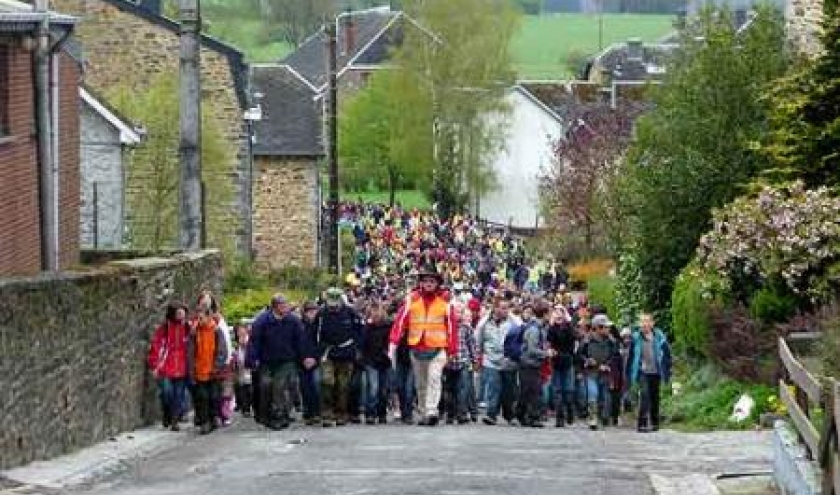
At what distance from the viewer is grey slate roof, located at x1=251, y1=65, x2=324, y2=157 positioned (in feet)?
203

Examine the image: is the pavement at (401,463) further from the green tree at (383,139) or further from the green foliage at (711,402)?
the green tree at (383,139)

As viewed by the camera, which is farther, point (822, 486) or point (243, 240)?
point (243, 240)

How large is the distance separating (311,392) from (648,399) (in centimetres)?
400

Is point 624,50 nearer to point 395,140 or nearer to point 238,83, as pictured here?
point 395,140

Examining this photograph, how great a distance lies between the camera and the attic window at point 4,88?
2562 cm

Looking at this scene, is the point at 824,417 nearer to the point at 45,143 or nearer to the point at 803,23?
the point at 45,143

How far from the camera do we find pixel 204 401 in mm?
23984

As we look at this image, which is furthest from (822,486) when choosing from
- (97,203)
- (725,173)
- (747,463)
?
(97,203)

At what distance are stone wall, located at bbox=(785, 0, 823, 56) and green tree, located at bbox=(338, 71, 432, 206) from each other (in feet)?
176

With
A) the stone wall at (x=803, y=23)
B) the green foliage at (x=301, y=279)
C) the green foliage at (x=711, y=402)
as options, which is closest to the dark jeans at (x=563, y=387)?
the green foliage at (x=711, y=402)

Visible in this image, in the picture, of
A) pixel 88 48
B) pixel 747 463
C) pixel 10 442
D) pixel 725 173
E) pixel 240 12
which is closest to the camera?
pixel 10 442

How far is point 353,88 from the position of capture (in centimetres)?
11469

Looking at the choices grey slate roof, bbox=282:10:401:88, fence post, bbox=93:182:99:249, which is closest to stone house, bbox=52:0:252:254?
fence post, bbox=93:182:99:249

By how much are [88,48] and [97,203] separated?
9.62 metres
